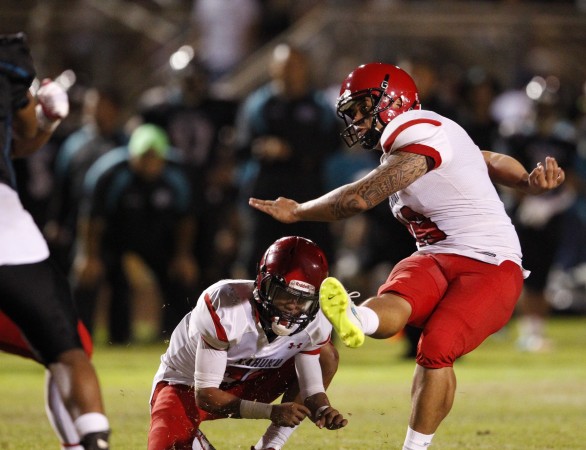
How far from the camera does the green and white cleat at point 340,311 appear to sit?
4.81 meters

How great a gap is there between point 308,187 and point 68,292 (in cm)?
608

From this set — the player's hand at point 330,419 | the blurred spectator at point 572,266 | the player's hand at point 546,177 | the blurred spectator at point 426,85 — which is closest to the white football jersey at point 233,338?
the player's hand at point 330,419

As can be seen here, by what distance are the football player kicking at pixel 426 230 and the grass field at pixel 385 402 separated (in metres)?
0.88

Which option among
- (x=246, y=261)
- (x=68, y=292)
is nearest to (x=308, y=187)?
(x=246, y=261)

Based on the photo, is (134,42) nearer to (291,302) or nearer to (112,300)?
(112,300)

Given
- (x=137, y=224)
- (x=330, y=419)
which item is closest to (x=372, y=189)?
(x=330, y=419)

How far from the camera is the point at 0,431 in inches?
255

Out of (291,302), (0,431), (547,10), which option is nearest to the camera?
(291,302)

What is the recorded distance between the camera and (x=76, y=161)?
37.6ft

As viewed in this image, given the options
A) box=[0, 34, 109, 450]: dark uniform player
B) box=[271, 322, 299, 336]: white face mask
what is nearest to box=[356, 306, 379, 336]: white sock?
box=[271, 322, 299, 336]: white face mask

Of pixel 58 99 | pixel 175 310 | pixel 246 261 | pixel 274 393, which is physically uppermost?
pixel 58 99

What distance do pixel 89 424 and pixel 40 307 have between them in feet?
1.49

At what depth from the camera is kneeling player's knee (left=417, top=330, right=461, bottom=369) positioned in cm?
507

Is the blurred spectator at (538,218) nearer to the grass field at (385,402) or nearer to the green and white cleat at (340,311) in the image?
the grass field at (385,402)
